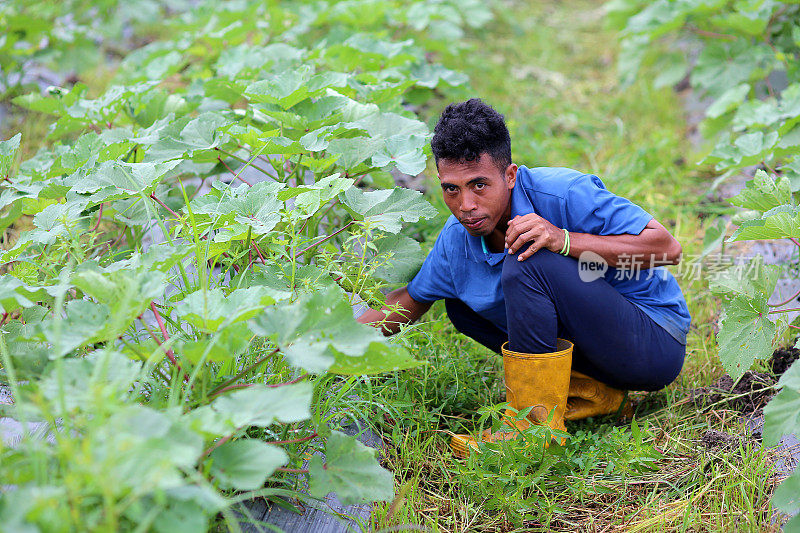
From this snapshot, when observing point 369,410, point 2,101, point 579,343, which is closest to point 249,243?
point 369,410

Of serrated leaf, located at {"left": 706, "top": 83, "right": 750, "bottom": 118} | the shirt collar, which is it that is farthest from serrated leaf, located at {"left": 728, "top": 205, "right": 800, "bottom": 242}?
serrated leaf, located at {"left": 706, "top": 83, "right": 750, "bottom": 118}

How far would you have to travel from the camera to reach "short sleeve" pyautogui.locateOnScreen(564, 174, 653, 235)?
2.12m

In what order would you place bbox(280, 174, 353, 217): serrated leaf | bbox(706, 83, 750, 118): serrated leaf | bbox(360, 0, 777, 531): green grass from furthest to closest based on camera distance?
bbox(706, 83, 750, 118): serrated leaf, bbox(280, 174, 353, 217): serrated leaf, bbox(360, 0, 777, 531): green grass

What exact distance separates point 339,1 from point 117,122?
2081mm

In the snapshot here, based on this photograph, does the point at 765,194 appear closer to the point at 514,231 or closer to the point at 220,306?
the point at 514,231

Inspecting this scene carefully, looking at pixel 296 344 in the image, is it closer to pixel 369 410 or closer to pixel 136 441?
pixel 136 441

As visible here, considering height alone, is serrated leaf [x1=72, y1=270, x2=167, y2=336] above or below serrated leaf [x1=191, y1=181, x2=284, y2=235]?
above

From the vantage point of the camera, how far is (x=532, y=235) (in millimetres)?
2076

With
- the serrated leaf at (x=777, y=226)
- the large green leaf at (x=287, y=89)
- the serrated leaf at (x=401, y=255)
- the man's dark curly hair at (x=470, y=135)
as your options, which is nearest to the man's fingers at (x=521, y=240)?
the man's dark curly hair at (x=470, y=135)

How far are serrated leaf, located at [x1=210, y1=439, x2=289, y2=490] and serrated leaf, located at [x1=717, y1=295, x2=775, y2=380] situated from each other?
1.36m

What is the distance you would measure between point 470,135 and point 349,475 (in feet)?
3.22

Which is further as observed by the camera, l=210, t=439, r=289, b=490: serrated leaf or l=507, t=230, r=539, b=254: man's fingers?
l=507, t=230, r=539, b=254: man's fingers

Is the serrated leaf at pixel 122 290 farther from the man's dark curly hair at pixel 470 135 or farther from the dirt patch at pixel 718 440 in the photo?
the dirt patch at pixel 718 440

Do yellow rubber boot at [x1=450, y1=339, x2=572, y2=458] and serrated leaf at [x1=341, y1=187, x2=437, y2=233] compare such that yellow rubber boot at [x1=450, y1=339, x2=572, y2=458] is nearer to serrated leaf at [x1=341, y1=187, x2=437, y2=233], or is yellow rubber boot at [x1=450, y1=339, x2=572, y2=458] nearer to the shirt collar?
the shirt collar
